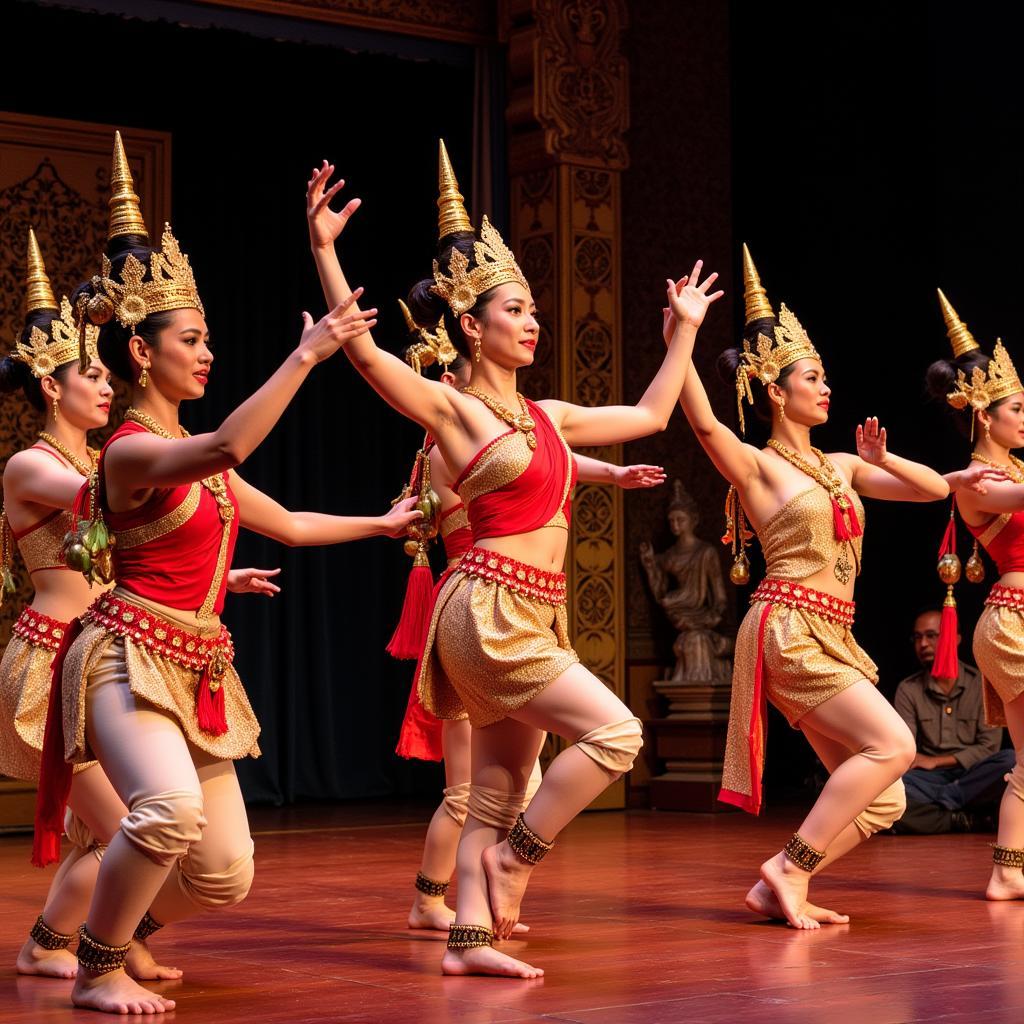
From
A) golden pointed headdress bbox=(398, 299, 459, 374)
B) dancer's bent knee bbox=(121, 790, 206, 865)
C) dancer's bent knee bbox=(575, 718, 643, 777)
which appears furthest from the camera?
golden pointed headdress bbox=(398, 299, 459, 374)

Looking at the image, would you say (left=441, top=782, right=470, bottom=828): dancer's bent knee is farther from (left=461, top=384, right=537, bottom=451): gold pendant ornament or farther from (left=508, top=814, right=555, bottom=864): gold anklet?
(left=461, top=384, right=537, bottom=451): gold pendant ornament

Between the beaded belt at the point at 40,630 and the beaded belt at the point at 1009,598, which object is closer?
the beaded belt at the point at 40,630

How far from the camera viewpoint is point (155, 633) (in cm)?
311

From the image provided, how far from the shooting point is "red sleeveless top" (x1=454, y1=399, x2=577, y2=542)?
3432 millimetres

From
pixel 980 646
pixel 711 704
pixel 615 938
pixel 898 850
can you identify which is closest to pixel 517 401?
pixel 615 938

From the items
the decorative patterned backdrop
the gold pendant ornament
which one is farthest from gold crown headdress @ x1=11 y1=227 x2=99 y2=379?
the decorative patterned backdrop

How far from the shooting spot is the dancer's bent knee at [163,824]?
290cm

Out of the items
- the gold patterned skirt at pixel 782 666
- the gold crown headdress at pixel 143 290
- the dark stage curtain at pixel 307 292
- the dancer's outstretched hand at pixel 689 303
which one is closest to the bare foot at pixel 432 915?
the gold patterned skirt at pixel 782 666

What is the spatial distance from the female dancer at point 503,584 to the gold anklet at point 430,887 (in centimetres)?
67

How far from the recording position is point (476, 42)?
768cm

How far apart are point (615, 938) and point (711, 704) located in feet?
12.1

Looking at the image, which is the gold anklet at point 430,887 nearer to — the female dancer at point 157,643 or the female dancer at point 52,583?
the female dancer at point 52,583

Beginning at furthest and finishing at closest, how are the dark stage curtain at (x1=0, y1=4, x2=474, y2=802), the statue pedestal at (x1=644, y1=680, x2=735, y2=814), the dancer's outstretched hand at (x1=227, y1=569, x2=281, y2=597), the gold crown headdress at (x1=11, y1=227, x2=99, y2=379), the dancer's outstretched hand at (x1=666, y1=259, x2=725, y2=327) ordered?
the dark stage curtain at (x1=0, y1=4, x2=474, y2=802)
the statue pedestal at (x1=644, y1=680, x2=735, y2=814)
the gold crown headdress at (x1=11, y1=227, x2=99, y2=379)
the dancer's outstretched hand at (x1=666, y1=259, x2=725, y2=327)
the dancer's outstretched hand at (x1=227, y1=569, x2=281, y2=597)

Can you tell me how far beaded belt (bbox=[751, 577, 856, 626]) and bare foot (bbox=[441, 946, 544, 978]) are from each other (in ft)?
4.10
